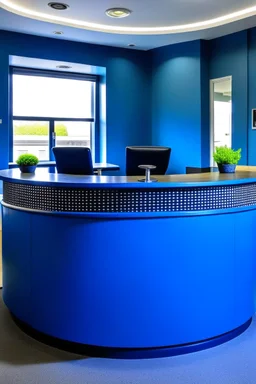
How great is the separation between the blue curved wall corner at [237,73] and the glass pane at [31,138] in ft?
10.5

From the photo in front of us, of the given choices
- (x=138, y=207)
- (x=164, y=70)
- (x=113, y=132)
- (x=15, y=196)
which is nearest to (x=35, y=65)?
(x=113, y=132)

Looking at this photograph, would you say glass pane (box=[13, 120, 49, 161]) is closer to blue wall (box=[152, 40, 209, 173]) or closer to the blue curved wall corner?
blue wall (box=[152, 40, 209, 173])

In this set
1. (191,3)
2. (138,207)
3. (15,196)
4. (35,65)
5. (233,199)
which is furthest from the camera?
(35,65)

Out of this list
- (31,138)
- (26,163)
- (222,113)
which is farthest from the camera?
(31,138)

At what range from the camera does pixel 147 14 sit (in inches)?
223

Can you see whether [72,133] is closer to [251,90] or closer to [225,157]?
[251,90]

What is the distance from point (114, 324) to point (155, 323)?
0.76ft

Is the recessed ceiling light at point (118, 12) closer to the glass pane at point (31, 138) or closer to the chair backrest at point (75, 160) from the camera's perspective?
the glass pane at point (31, 138)

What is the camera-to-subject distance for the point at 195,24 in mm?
6129

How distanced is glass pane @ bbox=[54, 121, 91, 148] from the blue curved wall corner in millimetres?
2655

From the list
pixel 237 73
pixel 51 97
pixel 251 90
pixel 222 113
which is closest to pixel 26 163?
pixel 251 90

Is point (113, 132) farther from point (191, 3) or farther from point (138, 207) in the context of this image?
point (138, 207)

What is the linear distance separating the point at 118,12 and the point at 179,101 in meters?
2.01

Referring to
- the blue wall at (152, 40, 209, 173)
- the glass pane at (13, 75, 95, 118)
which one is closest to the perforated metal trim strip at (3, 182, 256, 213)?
the blue wall at (152, 40, 209, 173)
